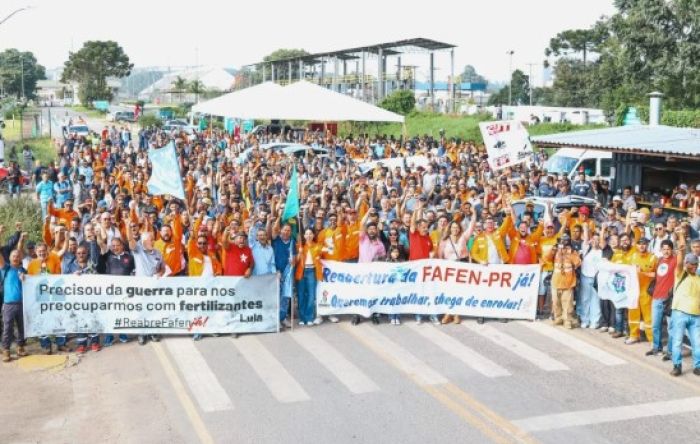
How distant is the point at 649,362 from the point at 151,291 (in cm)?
666

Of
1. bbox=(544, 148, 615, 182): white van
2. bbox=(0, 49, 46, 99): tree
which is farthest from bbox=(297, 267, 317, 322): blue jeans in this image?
bbox=(0, 49, 46, 99): tree

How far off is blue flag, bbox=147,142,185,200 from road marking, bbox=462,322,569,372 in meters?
4.95

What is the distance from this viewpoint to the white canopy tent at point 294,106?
2033cm

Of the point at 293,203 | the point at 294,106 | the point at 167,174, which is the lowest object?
the point at 293,203

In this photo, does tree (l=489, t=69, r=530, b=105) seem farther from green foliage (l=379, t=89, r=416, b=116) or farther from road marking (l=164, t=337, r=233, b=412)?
road marking (l=164, t=337, r=233, b=412)

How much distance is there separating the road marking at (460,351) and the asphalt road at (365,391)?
0.09 feet

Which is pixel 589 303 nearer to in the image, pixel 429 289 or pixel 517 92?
pixel 429 289

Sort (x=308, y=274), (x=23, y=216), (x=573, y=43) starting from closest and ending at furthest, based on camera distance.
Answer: (x=308, y=274) → (x=23, y=216) → (x=573, y=43)

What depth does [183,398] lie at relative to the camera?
883 centimetres

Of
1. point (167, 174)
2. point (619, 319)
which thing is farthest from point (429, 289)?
point (167, 174)

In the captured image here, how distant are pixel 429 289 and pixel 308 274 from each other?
184cm

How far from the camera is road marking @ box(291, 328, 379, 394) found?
927 centimetres

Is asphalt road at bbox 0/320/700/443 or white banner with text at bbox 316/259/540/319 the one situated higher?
white banner with text at bbox 316/259/540/319

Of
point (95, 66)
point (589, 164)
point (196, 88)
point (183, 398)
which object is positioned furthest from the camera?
point (95, 66)
